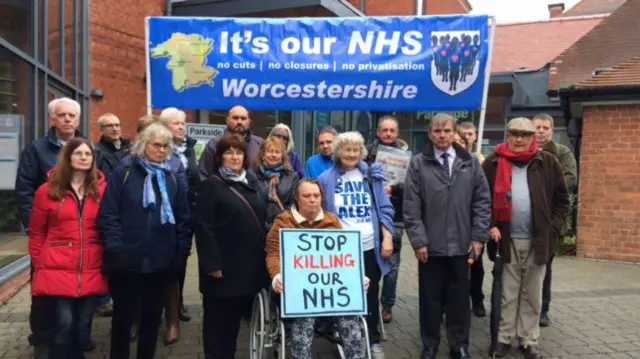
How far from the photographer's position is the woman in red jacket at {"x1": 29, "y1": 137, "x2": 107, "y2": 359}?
10.9 feet

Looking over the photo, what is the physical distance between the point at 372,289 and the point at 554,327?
6.64 ft

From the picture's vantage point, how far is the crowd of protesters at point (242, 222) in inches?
132

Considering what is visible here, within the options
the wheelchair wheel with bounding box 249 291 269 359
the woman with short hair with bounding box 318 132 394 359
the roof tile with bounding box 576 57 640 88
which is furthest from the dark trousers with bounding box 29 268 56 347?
the roof tile with bounding box 576 57 640 88

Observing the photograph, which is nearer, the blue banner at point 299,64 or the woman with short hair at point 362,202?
the woman with short hair at point 362,202

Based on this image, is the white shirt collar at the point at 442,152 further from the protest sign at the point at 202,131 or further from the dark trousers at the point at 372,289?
the protest sign at the point at 202,131

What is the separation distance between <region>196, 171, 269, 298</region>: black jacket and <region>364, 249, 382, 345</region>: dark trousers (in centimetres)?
84

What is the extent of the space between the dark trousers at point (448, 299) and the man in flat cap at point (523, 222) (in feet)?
1.34

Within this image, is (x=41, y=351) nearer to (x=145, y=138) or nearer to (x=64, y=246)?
(x=64, y=246)

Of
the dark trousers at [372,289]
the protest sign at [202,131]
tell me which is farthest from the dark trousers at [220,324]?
the protest sign at [202,131]

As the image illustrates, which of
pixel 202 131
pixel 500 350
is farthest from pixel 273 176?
pixel 202 131

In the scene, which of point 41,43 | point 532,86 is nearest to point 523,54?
point 532,86

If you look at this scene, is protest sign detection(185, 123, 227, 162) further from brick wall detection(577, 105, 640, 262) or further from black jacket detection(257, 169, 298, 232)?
brick wall detection(577, 105, 640, 262)

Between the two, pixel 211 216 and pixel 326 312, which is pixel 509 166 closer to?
pixel 326 312

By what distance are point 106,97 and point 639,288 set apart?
8.54 m
